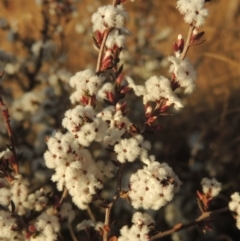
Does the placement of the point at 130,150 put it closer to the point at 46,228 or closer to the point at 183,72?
the point at 183,72

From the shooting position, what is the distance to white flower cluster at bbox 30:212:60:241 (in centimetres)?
155

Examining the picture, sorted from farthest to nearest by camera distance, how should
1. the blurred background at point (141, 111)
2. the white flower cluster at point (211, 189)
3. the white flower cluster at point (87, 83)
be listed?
the blurred background at point (141, 111) → the white flower cluster at point (211, 189) → the white flower cluster at point (87, 83)

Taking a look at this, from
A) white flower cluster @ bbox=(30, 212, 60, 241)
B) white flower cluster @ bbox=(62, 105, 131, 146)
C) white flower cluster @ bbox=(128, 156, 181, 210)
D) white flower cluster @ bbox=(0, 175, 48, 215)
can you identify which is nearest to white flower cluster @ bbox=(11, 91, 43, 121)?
white flower cluster @ bbox=(0, 175, 48, 215)

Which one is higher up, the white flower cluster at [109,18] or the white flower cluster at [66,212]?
the white flower cluster at [109,18]

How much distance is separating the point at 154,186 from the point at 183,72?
1.18ft

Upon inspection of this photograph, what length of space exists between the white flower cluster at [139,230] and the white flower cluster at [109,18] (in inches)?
24.3

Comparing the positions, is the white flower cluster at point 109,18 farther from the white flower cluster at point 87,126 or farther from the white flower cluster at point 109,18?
the white flower cluster at point 87,126

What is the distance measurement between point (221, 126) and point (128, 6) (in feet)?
9.55

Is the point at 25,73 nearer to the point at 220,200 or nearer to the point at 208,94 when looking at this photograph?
the point at 220,200

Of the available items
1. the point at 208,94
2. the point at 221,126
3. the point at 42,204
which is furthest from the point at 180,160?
the point at 42,204

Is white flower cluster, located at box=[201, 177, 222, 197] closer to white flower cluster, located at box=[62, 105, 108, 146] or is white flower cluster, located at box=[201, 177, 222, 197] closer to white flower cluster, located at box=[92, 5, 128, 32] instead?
white flower cluster, located at box=[62, 105, 108, 146]

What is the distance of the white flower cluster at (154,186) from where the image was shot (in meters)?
1.39

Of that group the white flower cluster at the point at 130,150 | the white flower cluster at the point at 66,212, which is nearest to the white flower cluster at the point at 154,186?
the white flower cluster at the point at 130,150

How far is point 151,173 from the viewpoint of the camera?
1.42 metres
